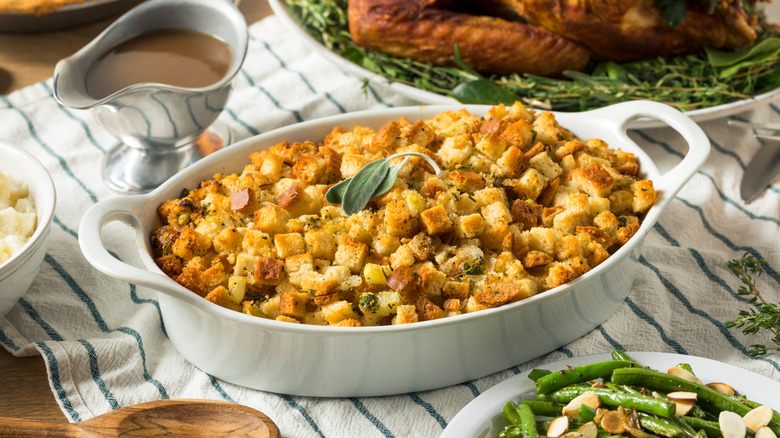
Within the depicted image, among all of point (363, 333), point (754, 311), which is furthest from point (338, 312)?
point (754, 311)

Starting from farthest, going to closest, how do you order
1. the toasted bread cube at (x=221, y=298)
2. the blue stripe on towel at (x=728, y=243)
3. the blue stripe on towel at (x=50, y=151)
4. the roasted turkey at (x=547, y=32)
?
1. the roasted turkey at (x=547, y=32)
2. the blue stripe on towel at (x=50, y=151)
3. the blue stripe on towel at (x=728, y=243)
4. the toasted bread cube at (x=221, y=298)

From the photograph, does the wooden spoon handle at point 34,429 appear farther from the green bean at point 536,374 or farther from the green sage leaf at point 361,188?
the green bean at point 536,374

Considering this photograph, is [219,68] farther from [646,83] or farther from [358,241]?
[646,83]

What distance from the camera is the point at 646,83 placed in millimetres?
2709

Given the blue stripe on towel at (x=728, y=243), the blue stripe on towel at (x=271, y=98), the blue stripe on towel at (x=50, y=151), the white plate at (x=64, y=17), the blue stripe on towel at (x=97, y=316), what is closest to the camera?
the blue stripe on towel at (x=97, y=316)

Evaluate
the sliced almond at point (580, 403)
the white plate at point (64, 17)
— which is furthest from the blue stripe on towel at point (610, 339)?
the white plate at point (64, 17)

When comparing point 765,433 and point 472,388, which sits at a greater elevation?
point 765,433

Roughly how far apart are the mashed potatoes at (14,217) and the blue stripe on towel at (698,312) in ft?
5.88

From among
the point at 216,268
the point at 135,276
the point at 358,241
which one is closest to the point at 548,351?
the point at 358,241

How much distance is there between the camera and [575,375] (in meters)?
1.68

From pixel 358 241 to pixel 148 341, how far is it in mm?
649

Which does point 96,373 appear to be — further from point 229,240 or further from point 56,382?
point 229,240

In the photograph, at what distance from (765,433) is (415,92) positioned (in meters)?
1.69

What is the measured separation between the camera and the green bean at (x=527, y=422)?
151cm
